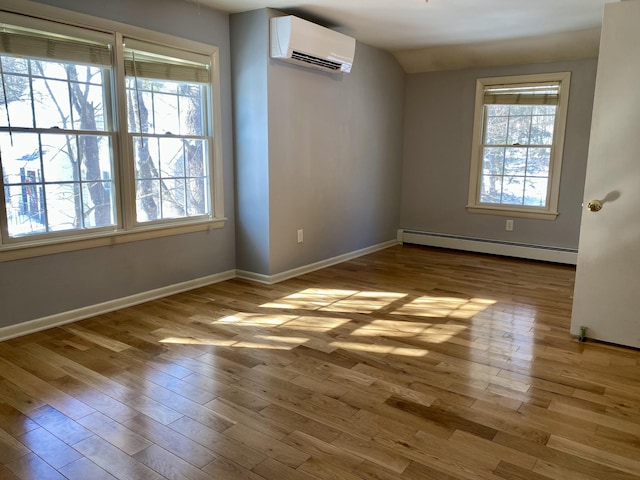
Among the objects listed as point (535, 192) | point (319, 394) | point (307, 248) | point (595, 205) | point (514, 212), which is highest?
point (595, 205)

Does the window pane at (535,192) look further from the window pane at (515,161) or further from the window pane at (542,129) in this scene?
the window pane at (542,129)

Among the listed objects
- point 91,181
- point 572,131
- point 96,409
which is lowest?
point 96,409

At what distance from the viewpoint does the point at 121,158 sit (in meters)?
3.49

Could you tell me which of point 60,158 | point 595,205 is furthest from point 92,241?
point 595,205

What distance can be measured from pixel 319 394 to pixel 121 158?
224 centimetres

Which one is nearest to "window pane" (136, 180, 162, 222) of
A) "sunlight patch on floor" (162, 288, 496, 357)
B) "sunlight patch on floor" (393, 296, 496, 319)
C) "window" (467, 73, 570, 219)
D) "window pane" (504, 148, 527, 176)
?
"sunlight patch on floor" (162, 288, 496, 357)

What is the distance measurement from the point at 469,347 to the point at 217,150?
8.52ft

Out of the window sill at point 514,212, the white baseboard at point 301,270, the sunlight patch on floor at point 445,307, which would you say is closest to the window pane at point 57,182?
the white baseboard at point 301,270

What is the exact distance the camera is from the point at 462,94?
5711 millimetres

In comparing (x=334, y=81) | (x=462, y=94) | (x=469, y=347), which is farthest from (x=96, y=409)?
(x=462, y=94)

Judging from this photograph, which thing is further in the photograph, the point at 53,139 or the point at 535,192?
the point at 535,192

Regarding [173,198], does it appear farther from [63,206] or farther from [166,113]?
[63,206]

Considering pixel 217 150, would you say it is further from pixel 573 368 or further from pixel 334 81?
pixel 573 368

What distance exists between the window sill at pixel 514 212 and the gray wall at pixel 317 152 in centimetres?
106
